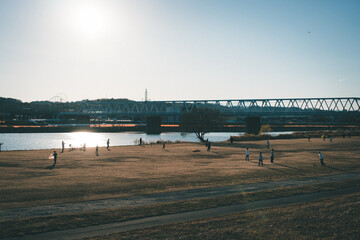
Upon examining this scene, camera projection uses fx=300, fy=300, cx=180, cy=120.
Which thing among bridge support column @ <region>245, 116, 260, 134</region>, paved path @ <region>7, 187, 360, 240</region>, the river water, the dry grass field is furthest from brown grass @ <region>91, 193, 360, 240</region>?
bridge support column @ <region>245, 116, 260, 134</region>

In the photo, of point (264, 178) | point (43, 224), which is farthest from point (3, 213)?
point (264, 178)

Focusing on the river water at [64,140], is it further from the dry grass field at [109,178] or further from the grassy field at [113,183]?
the grassy field at [113,183]

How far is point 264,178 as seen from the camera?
1093 inches

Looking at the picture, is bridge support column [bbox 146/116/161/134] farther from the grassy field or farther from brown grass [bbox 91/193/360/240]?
brown grass [bbox 91/193/360/240]

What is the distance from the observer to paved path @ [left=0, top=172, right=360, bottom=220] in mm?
16797

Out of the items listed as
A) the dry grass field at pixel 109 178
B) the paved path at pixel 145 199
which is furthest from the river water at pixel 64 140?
the paved path at pixel 145 199

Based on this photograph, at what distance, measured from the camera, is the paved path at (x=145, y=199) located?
55.1 feet

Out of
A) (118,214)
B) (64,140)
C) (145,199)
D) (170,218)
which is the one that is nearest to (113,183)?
(145,199)

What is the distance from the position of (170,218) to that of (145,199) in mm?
4300

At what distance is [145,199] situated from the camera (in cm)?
2006

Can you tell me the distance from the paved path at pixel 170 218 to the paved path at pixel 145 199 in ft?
9.28

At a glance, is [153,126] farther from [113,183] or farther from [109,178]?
[113,183]

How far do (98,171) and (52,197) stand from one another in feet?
37.0

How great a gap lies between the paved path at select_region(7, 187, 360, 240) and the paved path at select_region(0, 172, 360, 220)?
2830 millimetres
